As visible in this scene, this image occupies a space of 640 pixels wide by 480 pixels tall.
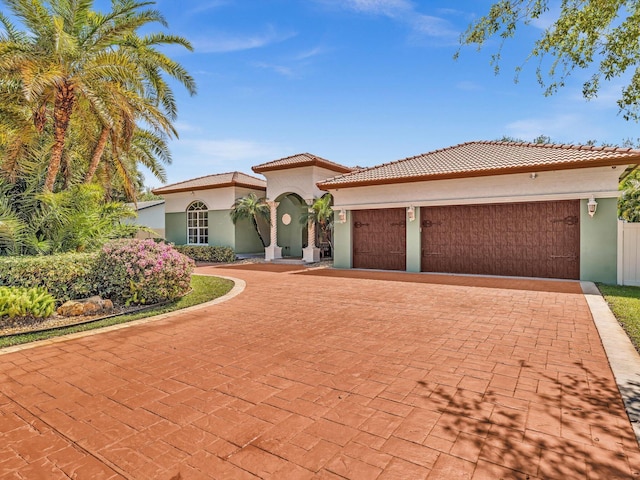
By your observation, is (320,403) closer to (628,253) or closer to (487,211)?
(487,211)

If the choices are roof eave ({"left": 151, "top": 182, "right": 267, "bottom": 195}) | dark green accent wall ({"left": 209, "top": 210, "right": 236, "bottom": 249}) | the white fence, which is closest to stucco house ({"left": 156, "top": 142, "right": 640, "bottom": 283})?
the white fence

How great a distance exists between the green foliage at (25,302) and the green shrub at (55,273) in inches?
9.7

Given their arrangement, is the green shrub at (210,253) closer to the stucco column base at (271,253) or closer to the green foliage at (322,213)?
the stucco column base at (271,253)

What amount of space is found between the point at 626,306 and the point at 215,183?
2042 cm

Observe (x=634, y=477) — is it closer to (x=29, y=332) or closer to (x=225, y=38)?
(x=29, y=332)

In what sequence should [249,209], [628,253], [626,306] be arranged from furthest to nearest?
[249,209]
[628,253]
[626,306]

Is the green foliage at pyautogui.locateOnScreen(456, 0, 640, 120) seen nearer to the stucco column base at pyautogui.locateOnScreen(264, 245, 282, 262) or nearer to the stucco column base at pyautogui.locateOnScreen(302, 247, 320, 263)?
the stucco column base at pyautogui.locateOnScreen(302, 247, 320, 263)

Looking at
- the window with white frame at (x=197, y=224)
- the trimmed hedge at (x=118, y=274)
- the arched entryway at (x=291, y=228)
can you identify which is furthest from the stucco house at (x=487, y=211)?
the trimmed hedge at (x=118, y=274)

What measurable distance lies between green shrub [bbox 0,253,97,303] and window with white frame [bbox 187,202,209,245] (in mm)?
15104

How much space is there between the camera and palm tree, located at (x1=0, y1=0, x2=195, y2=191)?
10.1 meters

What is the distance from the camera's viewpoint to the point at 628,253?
11.8 meters

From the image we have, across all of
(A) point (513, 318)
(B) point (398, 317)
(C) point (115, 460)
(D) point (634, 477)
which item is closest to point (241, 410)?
(C) point (115, 460)

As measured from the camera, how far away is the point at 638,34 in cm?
824

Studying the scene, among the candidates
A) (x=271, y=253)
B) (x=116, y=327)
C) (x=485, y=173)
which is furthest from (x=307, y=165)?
(x=116, y=327)
